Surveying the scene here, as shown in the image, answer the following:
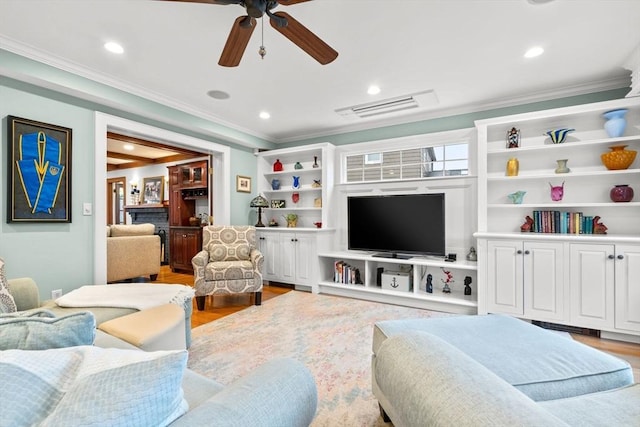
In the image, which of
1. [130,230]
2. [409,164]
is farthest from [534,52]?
[130,230]

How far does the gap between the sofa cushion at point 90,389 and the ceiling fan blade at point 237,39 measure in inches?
68.4

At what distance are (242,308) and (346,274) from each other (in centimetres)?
145

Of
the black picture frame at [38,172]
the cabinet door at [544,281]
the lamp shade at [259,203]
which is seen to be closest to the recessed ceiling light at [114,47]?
the black picture frame at [38,172]

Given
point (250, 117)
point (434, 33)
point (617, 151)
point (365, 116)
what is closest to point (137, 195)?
point (250, 117)

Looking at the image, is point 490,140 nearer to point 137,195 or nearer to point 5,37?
point 5,37

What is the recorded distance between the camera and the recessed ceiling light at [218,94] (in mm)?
3283

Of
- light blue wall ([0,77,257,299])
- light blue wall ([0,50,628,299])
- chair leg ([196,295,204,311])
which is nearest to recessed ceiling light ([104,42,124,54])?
light blue wall ([0,50,628,299])

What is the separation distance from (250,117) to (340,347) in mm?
3181

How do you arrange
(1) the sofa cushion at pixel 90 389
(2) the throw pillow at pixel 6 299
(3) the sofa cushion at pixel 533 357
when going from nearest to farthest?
(1) the sofa cushion at pixel 90 389
(3) the sofa cushion at pixel 533 357
(2) the throw pillow at pixel 6 299

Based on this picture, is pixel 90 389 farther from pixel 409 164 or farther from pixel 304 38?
pixel 409 164

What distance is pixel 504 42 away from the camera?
7.65 ft

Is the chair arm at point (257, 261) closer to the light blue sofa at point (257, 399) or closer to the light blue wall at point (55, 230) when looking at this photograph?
the light blue wall at point (55, 230)

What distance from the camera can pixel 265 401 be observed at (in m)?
0.73

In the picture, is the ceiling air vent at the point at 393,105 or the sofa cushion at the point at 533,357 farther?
the ceiling air vent at the point at 393,105
